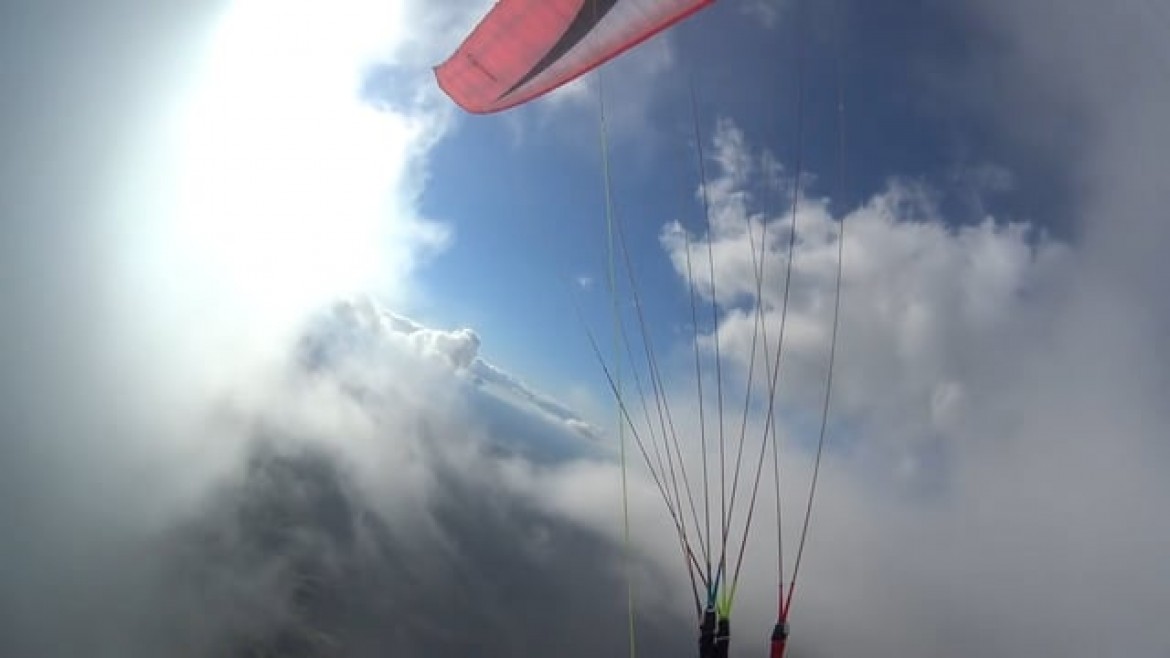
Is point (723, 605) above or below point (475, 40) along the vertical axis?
below

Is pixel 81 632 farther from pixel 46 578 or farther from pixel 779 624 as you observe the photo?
pixel 779 624

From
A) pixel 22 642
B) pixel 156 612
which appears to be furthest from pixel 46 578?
pixel 22 642

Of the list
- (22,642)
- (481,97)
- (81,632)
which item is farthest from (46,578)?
(481,97)

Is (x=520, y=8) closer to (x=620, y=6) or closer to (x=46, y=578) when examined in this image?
(x=620, y=6)

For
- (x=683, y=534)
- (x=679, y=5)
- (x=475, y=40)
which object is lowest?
(x=683, y=534)

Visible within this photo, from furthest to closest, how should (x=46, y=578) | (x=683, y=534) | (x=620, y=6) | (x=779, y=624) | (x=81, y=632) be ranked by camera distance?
(x=46, y=578) < (x=81, y=632) < (x=620, y=6) < (x=683, y=534) < (x=779, y=624)

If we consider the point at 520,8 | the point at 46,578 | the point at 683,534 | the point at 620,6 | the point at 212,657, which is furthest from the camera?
the point at 212,657

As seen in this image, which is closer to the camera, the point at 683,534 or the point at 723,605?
the point at 723,605
